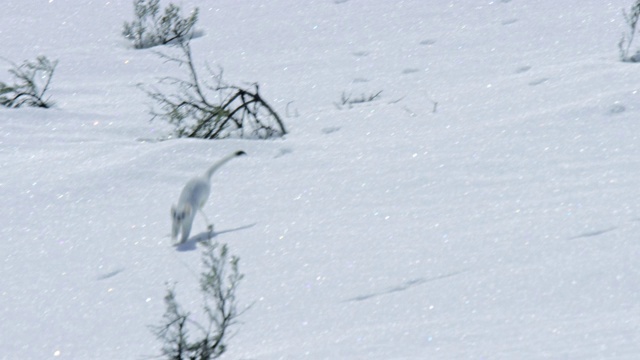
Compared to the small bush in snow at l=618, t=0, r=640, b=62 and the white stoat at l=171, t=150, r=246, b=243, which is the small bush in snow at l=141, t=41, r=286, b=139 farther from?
the small bush in snow at l=618, t=0, r=640, b=62

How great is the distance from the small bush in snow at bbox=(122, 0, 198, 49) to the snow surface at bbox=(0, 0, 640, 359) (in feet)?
1.30

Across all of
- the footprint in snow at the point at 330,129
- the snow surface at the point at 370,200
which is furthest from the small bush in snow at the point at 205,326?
the footprint in snow at the point at 330,129

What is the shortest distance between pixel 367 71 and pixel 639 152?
2.69 metres

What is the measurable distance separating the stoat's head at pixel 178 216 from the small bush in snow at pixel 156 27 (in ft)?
13.4

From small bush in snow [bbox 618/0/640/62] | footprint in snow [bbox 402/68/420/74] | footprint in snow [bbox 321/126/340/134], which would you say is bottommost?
footprint in snow [bbox 402/68/420/74]

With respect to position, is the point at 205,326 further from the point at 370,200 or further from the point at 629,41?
the point at 629,41

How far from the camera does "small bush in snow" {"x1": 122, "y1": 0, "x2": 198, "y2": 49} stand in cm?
814

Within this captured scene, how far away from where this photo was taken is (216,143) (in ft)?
17.5

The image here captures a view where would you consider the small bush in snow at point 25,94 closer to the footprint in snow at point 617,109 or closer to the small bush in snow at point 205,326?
the footprint in snow at point 617,109

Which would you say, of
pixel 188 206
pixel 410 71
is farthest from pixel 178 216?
pixel 410 71

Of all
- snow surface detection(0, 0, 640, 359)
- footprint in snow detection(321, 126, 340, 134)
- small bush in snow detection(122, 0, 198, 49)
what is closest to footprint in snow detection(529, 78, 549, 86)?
snow surface detection(0, 0, 640, 359)

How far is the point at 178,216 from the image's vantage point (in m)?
4.06

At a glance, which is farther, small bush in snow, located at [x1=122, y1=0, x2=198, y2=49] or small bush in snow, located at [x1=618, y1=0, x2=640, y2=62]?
small bush in snow, located at [x1=122, y1=0, x2=198, y2=49]

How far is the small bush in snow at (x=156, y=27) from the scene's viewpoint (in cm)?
814
